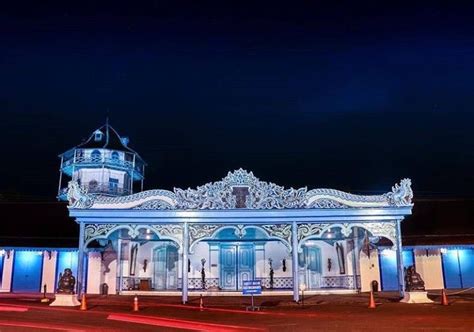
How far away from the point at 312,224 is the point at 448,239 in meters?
10.4

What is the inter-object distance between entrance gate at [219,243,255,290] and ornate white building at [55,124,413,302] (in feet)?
0.19

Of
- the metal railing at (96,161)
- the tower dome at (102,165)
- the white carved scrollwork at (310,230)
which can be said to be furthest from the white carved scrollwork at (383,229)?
the metal railing at (96,161)

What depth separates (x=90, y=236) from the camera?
19766mm

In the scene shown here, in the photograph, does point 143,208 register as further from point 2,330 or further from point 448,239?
point 448,239

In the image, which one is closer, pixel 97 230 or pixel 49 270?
pixel 97 230

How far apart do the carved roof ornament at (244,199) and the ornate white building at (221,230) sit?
4 centimetres

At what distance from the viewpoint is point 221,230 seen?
21.6 m

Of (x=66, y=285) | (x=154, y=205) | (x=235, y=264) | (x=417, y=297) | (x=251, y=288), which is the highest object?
(x=154, y=205)

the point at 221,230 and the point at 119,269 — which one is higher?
the point at 221,230

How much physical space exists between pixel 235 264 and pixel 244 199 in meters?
7.85

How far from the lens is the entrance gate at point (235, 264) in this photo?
86.2ft

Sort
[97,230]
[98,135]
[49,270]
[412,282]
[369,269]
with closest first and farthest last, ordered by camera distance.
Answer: [412,282] < [97,230] < [369,269] < [49,270] < [98,135]

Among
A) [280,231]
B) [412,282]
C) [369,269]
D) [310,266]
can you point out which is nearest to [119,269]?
[280,231]

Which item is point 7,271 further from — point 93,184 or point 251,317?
point 251,317
